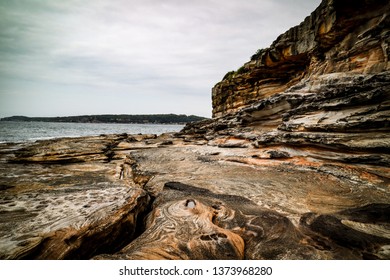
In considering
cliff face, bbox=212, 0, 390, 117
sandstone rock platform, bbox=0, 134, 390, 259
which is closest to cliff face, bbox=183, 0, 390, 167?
cliff face, bbox=212, 0, 390, 117

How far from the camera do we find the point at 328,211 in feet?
16.3

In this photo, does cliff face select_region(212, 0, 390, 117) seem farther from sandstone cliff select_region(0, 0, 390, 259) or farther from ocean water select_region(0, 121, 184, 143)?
ocean water select_region(0, 121, 184, 143)

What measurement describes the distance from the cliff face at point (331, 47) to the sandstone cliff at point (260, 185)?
0.07 m

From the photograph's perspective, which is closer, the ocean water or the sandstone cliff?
the sandstone cliff

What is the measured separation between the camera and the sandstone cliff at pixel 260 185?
354cm

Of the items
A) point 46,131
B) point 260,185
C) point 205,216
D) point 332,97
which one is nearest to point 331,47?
point 332,97

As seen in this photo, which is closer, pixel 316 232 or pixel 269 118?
pixel 316 232

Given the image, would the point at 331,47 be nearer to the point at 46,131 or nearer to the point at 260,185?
the point at 260,185

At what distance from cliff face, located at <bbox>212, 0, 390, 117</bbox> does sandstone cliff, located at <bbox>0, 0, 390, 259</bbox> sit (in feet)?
0.24

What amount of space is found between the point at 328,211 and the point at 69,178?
824 cm

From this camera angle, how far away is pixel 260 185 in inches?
280

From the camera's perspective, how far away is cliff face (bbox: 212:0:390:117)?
10.2 meters
